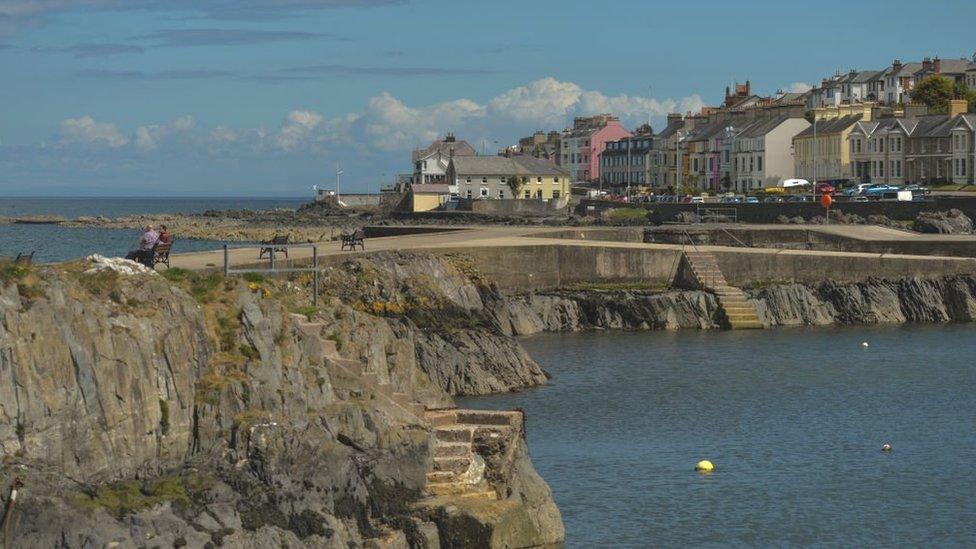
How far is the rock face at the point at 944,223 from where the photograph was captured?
3004 inches

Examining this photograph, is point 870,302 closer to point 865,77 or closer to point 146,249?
point 146,249

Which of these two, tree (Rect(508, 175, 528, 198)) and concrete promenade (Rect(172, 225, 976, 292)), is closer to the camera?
concrete promenade (Rect(172, 225, 976, 292))

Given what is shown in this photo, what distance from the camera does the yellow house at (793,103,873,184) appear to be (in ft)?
376

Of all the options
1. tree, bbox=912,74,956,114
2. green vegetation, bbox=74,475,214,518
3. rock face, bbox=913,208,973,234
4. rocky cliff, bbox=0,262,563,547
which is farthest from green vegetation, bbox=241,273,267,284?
tree, bbox=912,74,956,114

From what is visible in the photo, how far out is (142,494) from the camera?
18672 mm

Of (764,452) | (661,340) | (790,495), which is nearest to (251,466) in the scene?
(790,495)

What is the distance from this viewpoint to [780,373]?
139ft

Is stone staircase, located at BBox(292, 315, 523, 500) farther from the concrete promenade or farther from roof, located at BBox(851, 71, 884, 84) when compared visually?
roof, located at BBox(851, 71, 884, 84)

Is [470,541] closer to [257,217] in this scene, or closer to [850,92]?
[257,217]

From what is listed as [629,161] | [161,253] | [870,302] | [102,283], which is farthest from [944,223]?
[629,161]

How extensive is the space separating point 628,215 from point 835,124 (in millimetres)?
26654

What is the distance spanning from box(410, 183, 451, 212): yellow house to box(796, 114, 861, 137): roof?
86.8 feet

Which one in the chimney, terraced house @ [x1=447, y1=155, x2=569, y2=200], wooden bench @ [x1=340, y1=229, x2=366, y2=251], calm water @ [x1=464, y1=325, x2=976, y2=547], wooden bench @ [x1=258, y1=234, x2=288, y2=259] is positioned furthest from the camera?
terraced house @ [x1=447, y1=155, x2=569, y2=200]

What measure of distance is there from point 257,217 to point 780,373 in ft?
329
